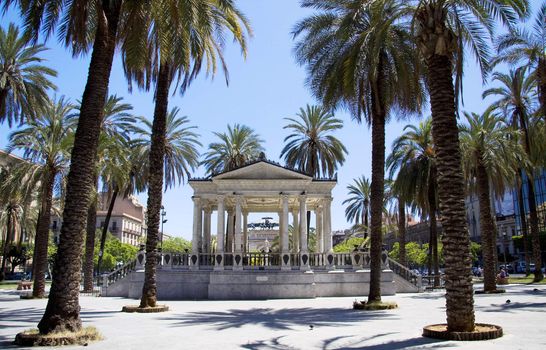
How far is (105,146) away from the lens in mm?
30172

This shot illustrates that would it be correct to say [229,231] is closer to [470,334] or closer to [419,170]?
[419,170]

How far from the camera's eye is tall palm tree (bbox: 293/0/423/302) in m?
19.9

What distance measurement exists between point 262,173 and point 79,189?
18.4m

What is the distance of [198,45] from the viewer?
16484 millimetres

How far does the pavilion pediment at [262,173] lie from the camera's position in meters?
29.8

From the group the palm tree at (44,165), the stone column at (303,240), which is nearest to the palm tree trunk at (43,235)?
the palm tree at (44,165)

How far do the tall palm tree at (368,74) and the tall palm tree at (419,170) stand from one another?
12.7 meters

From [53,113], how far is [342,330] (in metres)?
24.7

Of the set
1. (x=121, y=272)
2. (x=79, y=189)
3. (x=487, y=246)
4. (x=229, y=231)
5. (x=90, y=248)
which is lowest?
(x=121, y=272)

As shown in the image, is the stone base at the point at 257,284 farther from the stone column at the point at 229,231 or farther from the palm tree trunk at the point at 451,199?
the palm tree trunk at the point at 451,199

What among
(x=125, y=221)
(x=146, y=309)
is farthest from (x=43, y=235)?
(x=125, y=221)

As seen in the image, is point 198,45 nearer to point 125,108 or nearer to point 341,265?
point 341,265

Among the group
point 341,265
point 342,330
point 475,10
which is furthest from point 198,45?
point 341,265

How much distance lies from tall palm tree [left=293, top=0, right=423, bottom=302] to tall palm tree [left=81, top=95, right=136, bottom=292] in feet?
49.8
